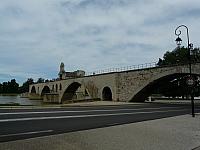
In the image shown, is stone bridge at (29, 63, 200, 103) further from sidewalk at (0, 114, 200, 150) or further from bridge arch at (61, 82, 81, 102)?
sidewalk at (0, 114, 200, 150)

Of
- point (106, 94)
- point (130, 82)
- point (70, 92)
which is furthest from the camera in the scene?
point (70, 92)

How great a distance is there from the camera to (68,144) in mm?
8250

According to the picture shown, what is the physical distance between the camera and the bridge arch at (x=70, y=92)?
92.9 m

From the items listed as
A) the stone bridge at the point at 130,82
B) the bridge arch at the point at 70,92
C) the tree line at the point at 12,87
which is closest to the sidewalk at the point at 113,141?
the stone bridge at the point at 130,82

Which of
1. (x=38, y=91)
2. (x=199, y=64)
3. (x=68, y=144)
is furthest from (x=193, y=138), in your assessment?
(x=38, y=91)

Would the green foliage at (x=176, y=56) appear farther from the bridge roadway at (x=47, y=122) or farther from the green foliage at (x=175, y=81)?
the bridge roadway at (x=47, y=122)

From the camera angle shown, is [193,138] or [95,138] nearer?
[95,138]

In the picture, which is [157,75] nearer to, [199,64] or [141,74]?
[141,74]

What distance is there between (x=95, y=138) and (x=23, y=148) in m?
2.72

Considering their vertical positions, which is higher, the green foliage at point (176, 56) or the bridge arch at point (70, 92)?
the green foliage at point (176, 56)

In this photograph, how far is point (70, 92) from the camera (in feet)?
320

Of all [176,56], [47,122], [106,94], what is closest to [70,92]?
[106,94]

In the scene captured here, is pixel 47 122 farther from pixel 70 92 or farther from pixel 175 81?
pixel 70 92

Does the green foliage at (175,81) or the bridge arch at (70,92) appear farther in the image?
the bridge arch at (70,92)
